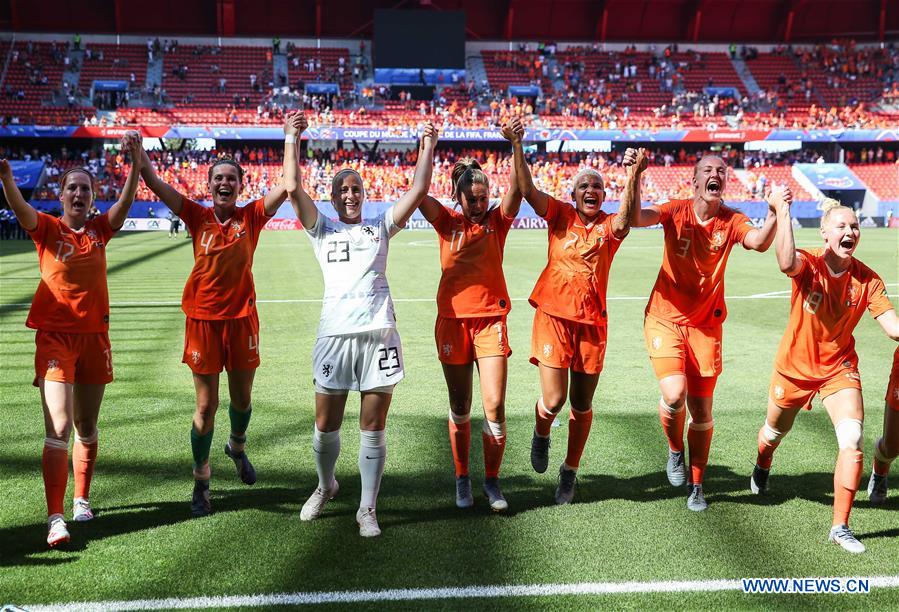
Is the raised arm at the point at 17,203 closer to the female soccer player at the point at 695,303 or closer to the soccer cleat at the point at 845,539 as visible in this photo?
the female soccer player at the point at 695,303

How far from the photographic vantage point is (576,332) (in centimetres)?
546

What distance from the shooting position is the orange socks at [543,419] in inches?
221

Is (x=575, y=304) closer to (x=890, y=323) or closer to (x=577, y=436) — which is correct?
(x=577, y=436)

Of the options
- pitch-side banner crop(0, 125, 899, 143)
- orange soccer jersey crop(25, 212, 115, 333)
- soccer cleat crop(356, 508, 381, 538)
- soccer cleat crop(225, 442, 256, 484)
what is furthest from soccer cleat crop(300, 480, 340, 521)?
pitch-side banner crop(0, 125, 899, 143)

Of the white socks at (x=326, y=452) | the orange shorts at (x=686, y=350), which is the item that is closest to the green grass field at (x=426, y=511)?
the white socks at (x=326, y=452)

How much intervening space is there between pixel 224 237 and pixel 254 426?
2491 mm

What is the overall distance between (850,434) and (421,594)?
2720 millimetres

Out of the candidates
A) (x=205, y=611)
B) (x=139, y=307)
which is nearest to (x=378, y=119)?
(x=139, y=307)

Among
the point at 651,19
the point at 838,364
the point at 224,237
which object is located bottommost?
the point at 838,364

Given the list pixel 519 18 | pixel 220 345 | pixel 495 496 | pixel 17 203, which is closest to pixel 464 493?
pixel 495 496

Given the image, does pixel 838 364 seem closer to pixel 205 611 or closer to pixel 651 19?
pixel 205 611

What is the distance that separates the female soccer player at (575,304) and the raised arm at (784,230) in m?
0.88

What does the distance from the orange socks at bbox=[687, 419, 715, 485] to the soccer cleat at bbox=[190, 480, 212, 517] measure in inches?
130
